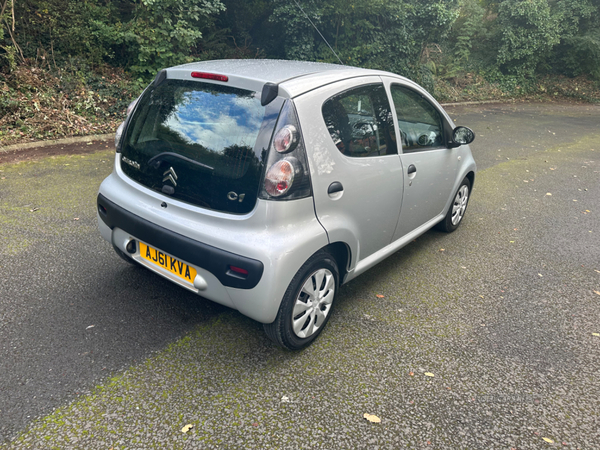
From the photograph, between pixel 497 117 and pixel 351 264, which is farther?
pixel 497 117

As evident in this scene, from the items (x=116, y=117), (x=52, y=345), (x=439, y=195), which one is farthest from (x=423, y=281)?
(x=116, y=117)

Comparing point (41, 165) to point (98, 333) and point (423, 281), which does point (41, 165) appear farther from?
point (423, 281)

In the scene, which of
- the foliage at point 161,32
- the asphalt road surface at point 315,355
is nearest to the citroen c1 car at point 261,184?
the asphalt road surface at point 315,355

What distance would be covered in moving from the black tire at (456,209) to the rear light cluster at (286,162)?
2.56 metres

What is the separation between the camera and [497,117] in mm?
13180

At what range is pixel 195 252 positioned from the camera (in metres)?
2.44

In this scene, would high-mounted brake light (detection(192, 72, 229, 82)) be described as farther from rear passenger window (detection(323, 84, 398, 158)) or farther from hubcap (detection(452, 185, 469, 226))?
hubcap (detection(452, 185, 469, 226))

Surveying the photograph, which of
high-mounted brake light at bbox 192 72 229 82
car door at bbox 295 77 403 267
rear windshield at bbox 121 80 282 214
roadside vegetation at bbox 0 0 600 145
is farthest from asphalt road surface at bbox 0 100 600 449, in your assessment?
roadside vegetation at bbox 0 0 600 145

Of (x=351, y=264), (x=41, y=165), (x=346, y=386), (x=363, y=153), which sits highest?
(x=363, y=153)

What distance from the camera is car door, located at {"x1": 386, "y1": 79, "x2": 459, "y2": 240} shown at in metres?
3.35

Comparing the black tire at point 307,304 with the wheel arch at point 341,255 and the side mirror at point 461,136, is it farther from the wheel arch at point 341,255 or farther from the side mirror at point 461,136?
the side mirror at point 461,136

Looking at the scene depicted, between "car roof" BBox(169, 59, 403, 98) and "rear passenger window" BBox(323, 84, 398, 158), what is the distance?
0.13m

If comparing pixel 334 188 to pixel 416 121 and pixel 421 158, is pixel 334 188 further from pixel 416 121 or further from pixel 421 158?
pixel 416 121

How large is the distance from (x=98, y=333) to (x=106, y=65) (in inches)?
339
